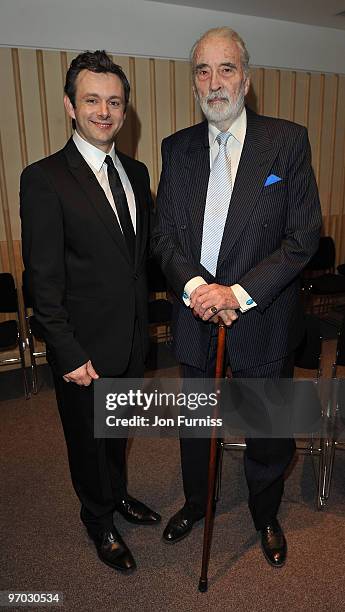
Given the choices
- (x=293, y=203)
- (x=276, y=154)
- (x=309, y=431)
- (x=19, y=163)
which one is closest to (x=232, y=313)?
(x=293, y=203)

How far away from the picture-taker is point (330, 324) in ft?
17.9

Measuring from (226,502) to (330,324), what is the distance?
3318 millimetres

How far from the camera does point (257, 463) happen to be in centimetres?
216

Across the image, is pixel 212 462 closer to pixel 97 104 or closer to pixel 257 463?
pixel 257 463

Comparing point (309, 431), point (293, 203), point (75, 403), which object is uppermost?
point (293, 203)

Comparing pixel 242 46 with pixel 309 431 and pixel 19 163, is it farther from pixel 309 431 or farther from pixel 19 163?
pixel 19 163

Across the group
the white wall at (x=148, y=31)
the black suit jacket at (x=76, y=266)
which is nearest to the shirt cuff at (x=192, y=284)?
the black suit jacket at (x=76, y=266)

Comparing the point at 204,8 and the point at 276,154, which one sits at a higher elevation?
the point at 204,8

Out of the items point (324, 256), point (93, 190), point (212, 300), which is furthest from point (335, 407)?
point (324, 256)

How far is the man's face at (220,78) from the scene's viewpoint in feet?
5.99

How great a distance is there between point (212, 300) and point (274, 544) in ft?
3.91

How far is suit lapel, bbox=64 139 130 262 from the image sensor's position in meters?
1.82

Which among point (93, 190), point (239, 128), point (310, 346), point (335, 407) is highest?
point (239, 128)

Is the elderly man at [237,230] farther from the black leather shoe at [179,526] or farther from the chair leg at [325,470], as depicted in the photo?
the chair leg at [325,470]
